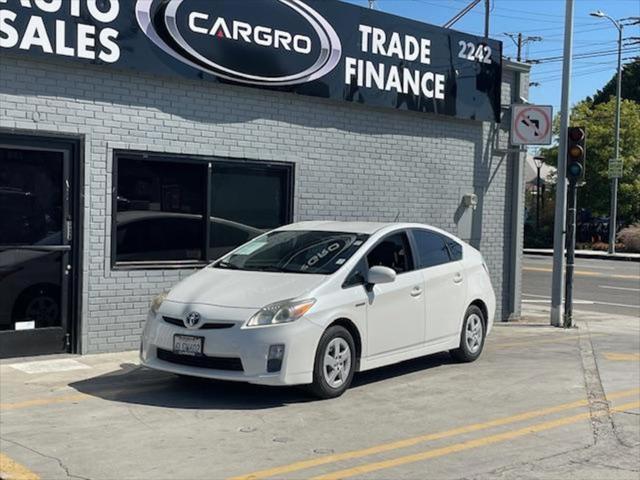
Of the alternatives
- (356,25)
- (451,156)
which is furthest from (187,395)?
(451,156)

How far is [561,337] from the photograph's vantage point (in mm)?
12375

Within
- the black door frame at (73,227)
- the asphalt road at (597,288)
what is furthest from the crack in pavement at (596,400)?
the asphalt road at (597,288)

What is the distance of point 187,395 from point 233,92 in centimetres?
454

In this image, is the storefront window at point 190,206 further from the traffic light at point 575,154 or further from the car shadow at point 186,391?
the traffic light at point 575,154

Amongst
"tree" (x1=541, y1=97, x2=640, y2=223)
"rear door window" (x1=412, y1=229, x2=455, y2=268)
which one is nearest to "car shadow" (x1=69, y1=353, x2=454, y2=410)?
"rear door window" (x1=412, y1=229, x2=455, y2=268)

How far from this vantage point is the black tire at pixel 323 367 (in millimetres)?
7148

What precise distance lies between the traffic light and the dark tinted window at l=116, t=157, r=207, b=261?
6.57 meters

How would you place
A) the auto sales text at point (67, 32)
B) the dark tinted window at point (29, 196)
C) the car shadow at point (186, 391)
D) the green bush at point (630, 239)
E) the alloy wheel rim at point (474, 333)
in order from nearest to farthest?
the car shadow at point (186, 391) → the auto sales text at point (67, 32) → the dark tinted window at point (29, 196) → the alloy wheel rim at point (474, 333) → the green bush at point (630, 239)

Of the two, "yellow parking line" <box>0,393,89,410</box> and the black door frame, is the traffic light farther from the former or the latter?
"yellow parking line" <box>0,393,89,410</box>

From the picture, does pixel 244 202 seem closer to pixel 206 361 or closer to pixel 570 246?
pixel 206 361

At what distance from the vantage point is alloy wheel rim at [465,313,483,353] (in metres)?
9.50

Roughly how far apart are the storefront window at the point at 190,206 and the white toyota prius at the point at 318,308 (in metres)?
1.76

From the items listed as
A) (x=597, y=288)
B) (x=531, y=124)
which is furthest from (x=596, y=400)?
(x=597, y=288)

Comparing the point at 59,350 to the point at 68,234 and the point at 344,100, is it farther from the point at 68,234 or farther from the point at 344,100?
the point at 344,100
